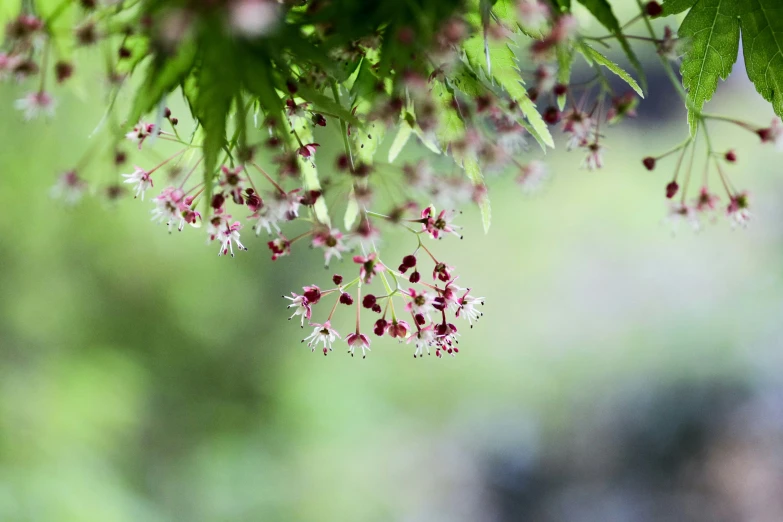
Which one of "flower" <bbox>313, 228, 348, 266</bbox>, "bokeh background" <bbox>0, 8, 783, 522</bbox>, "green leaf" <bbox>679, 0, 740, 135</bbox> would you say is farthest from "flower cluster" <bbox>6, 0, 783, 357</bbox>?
"bokeh background" <bbox>0, 8, 783, 522</bbox>

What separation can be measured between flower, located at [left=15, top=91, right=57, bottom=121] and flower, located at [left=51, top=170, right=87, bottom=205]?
0.05 meters

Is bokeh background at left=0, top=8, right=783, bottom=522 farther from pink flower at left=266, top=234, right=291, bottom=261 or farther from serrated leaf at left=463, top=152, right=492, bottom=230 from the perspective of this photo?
pink flower at left=266, top=234, right=291, bottom=261

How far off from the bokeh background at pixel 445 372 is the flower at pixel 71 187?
2.92 metres

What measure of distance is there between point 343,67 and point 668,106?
10.7 feet

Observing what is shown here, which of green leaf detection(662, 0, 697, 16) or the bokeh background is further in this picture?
the bokeh background

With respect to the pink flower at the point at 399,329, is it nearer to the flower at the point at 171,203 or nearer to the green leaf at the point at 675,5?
the flower at the point at 171,203

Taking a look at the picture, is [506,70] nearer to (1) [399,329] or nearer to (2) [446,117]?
(2) [446,117]

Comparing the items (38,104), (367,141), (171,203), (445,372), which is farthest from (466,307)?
(445,372)

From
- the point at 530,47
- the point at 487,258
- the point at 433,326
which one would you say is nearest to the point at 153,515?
the point at 487,258

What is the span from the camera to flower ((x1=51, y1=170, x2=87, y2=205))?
48 centimetres

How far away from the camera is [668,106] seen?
3.40m

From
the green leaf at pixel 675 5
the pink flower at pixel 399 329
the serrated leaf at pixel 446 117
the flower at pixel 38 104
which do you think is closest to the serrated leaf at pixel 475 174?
the serrated leaf at pixel 446 117

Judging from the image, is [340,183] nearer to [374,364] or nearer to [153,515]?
[374,364]

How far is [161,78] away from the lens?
46 cm
